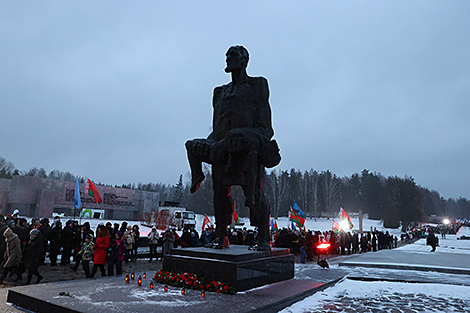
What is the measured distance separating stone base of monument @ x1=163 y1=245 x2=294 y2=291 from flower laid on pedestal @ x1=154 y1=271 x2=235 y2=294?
0.26ft

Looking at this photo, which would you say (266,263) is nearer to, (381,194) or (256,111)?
(256,111)

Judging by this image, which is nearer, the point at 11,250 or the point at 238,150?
the point at 238,150

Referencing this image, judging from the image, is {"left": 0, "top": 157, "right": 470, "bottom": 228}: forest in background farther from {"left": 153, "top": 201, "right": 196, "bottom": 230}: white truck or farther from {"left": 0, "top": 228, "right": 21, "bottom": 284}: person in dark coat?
{"left": 0, "top": 228, "right": 21, "bottom": 284}: person in dark coat

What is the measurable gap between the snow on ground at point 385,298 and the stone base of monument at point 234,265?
Result: 86 cm

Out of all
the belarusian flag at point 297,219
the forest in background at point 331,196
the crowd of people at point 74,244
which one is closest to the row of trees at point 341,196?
the forest in background at point 331,196

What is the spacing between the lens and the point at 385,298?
5316 millimetres

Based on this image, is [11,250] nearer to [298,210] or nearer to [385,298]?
[385,298]

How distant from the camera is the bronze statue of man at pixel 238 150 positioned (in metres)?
6.25

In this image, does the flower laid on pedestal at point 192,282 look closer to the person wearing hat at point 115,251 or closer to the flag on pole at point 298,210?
the person wearing hat at point 115,251

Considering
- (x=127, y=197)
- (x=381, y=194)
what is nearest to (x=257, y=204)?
(x=127, y=197)

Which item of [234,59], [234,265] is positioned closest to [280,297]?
[234,265]

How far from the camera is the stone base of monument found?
5102 mm

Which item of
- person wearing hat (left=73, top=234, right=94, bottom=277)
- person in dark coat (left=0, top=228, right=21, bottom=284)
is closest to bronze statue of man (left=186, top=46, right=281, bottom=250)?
person wearing hat (left=73, top=234, right=94, bottom=277)

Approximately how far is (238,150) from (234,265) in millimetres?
Result: 2105
